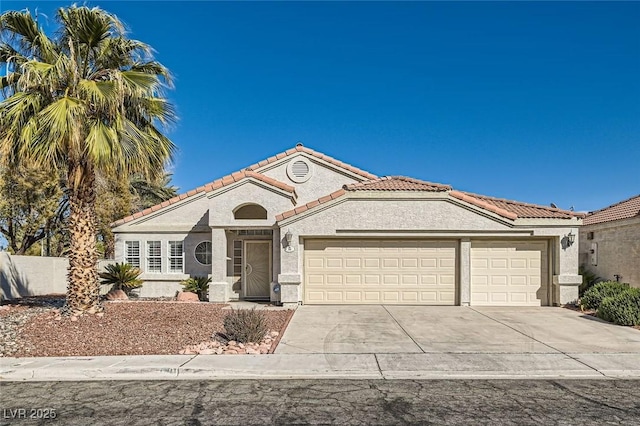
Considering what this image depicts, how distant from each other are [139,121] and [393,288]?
1001 cm

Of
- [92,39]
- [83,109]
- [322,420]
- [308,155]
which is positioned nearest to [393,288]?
[308,155]

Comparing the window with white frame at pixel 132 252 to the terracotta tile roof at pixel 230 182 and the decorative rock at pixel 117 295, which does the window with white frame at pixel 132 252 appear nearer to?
the terracotta tile roof at pixel 230 182

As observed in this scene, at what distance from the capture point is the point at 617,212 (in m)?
16.8

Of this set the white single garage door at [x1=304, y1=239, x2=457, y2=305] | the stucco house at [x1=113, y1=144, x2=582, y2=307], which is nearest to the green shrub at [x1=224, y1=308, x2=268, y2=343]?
the stucco house at [x1=113, y1=144, x2=582, y2=307]

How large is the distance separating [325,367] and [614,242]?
45.8ft

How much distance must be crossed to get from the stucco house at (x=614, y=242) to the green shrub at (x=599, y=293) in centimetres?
156

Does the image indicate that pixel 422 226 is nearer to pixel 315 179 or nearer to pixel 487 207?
pixel 487 207

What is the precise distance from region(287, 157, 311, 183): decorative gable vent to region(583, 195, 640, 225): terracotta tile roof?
12.3 meters

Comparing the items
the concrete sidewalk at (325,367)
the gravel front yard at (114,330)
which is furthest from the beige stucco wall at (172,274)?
the concrete sidewalk at (325,367)

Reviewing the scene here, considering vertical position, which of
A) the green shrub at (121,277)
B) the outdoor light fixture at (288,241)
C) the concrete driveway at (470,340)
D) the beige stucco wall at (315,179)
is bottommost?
the concrete driveway at (470,340)

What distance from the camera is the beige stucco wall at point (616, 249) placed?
14.6m

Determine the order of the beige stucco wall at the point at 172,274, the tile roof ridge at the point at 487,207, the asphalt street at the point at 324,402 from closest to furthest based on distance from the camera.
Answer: the asphalt street at the point at 324,402 → the tile roof ridge at the point at 487,207 → the beige stucco wall at the point at 172,274

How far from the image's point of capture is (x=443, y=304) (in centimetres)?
1484

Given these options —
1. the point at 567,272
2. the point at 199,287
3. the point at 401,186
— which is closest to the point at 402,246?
the point at 401,186
